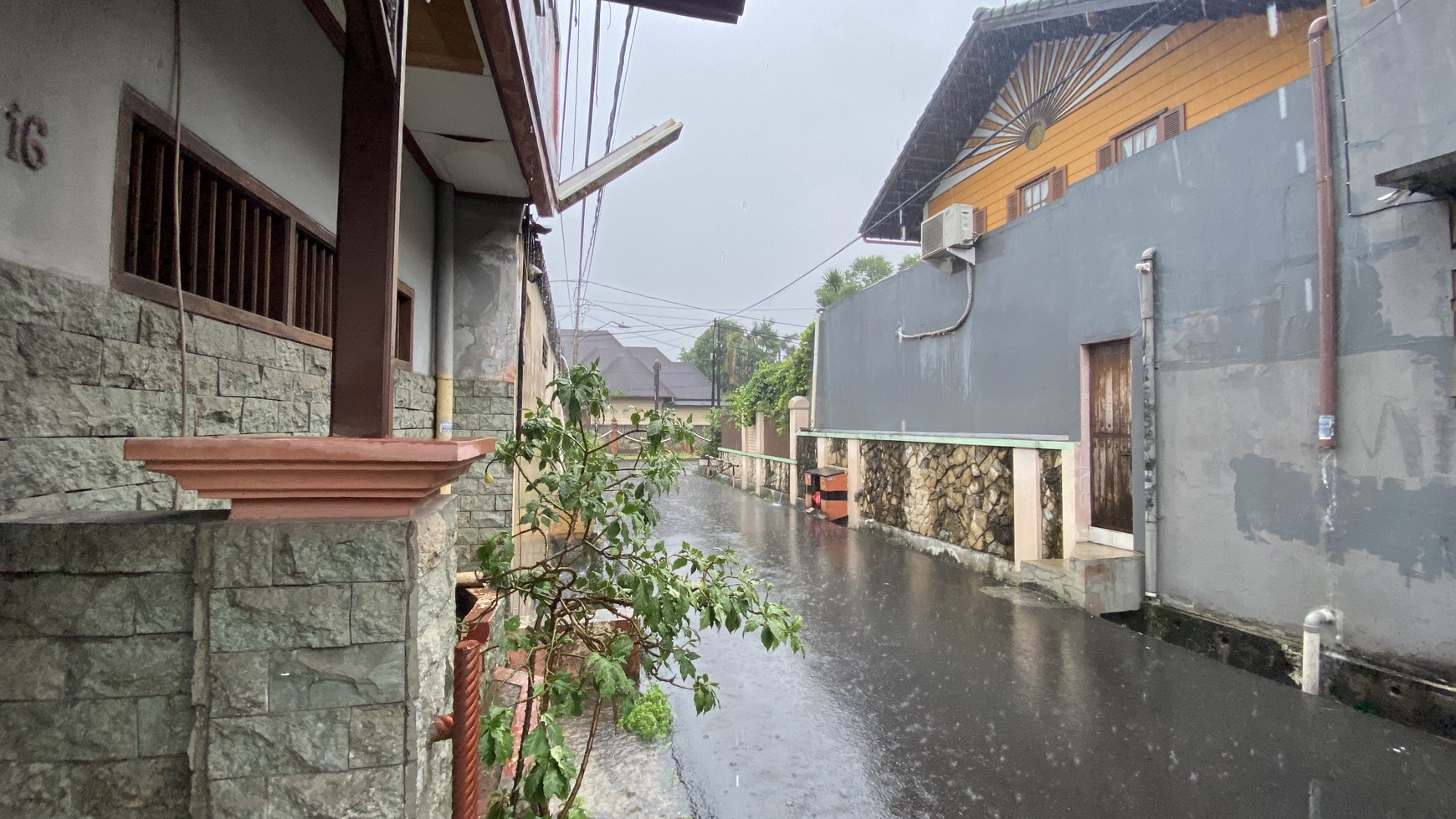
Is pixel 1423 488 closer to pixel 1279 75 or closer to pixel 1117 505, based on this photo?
pixel 1117 505

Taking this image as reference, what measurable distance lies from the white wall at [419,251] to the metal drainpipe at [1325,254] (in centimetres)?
618

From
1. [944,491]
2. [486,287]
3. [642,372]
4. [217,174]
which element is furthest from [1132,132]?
[642,372]

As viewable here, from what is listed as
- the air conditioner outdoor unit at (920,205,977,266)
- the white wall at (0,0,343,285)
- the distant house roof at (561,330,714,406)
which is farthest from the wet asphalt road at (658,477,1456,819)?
the distant house roof at (561,330,714,406)

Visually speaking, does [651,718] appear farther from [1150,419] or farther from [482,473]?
[1150,419]

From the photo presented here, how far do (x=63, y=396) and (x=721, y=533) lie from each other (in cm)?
993

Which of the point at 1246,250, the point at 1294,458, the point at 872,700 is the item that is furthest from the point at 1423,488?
the point at 872,700

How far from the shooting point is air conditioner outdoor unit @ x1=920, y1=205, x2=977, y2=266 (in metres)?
8.96

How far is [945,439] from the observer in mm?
9656

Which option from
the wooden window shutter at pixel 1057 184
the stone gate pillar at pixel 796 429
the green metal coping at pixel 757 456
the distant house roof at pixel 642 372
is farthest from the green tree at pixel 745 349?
the wooden window shutter at pixel 1057 184

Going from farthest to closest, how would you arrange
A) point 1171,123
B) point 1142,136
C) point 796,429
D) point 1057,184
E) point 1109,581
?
1. point 796,429
2. point 1057,184
3. point 1142,136
4. point 1171,123
5. point 1109,581

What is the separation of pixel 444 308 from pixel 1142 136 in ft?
29.3

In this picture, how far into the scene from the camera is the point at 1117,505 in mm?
6816

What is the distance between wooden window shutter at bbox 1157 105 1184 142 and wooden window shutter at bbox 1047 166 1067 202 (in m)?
1.41

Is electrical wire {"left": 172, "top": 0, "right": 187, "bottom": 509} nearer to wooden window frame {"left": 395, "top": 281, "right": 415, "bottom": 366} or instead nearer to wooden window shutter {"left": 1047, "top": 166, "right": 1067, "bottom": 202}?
wooden window frame {"left": 395, "top": 281, "right": 415, "bottom": 366}
